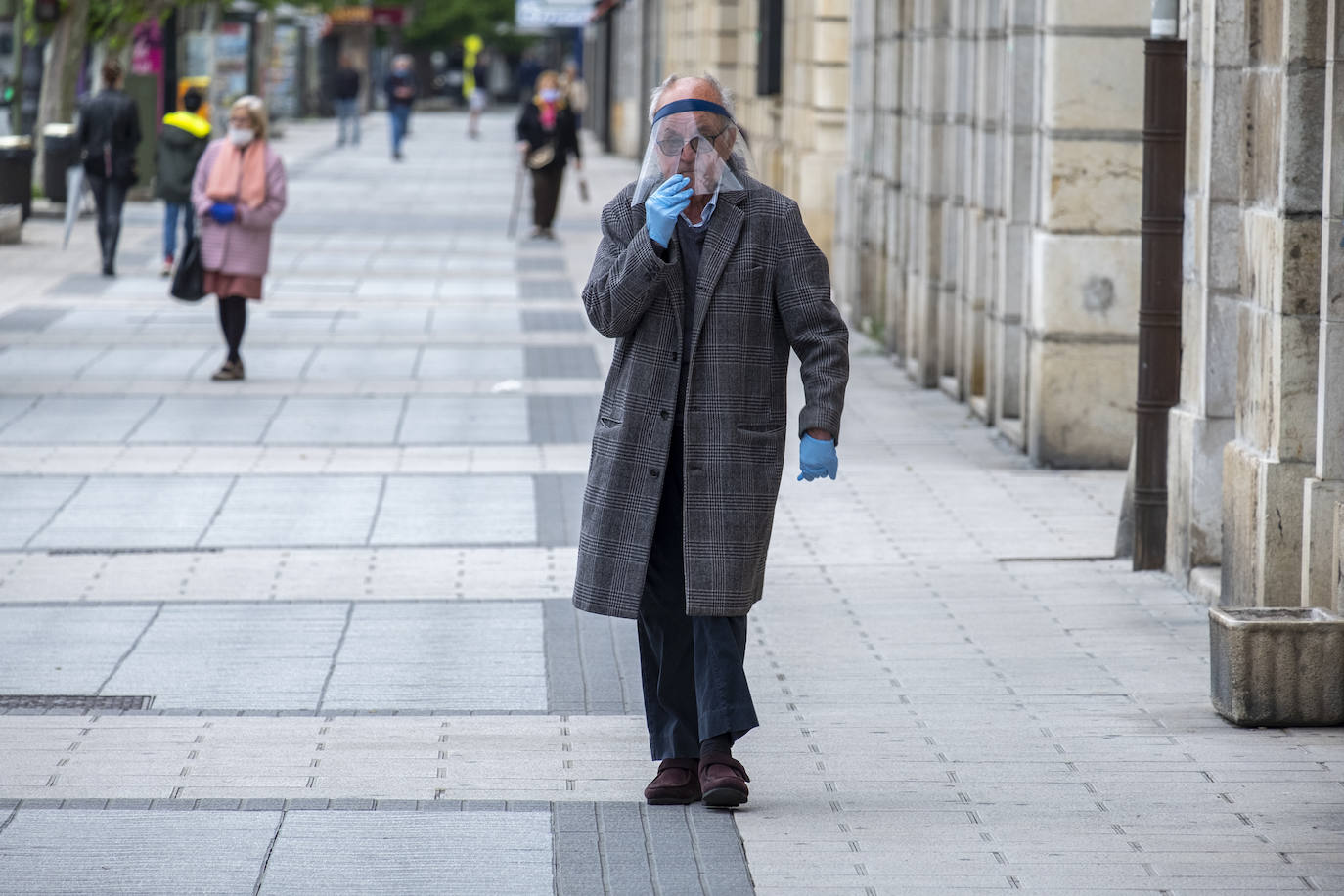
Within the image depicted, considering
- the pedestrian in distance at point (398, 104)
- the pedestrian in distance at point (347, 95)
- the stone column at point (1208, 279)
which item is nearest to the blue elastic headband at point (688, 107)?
the stone column at point (1208, 279)

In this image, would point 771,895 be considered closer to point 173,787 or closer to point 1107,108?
point 173,787

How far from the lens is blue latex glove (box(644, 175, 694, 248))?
17.4 ft

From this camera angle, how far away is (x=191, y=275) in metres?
13.4

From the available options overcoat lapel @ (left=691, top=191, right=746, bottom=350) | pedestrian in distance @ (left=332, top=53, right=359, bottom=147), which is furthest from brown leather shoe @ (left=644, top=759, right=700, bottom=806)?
pedestrian in distance @ (left=332, top=53, right=359, bottom=147)

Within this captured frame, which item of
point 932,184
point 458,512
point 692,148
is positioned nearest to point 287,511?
point 458,512

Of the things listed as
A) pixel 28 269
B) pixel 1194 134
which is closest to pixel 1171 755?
pixel 1194 134

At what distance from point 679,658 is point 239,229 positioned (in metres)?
8.39

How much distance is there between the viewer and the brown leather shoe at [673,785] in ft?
17.9

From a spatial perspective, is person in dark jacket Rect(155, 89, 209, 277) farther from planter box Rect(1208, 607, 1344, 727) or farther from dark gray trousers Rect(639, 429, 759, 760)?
dark gray trousers Rect(639, 429, 759, 760)

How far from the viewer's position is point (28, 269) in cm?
2108

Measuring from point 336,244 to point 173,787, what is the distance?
1895cm

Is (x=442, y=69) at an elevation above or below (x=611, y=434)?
above

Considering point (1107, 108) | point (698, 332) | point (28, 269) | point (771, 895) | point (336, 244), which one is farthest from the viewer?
point (336, 244)

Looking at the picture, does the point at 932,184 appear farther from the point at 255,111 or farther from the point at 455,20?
the point at 455,20
